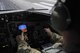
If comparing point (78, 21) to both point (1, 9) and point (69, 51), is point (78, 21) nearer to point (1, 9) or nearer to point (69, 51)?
point (69, 51)

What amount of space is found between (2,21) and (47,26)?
1.88ft

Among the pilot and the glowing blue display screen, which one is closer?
the pilot

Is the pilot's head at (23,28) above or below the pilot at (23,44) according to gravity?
above

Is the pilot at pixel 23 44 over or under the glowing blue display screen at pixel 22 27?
under

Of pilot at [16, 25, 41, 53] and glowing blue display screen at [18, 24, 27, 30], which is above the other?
glowing blue display screen at [18, 24, 27, 30]

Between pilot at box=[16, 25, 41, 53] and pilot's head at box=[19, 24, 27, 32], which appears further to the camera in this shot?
pilot's head at box=[19, 24, 27, 32]

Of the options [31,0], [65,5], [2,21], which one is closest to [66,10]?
[65,5]

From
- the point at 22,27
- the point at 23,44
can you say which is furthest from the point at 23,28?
the point at 23,44

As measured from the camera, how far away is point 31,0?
3.77 meters

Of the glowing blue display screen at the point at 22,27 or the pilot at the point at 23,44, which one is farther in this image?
the glowing blue display screen at the point at 22,27

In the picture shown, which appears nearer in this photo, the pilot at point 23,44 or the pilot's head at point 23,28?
the pilot at point 23,44

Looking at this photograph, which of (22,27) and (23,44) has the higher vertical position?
(22,27)

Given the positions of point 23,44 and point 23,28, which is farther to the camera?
point 23,28

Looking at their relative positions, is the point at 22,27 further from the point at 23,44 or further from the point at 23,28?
the point at 23,44
